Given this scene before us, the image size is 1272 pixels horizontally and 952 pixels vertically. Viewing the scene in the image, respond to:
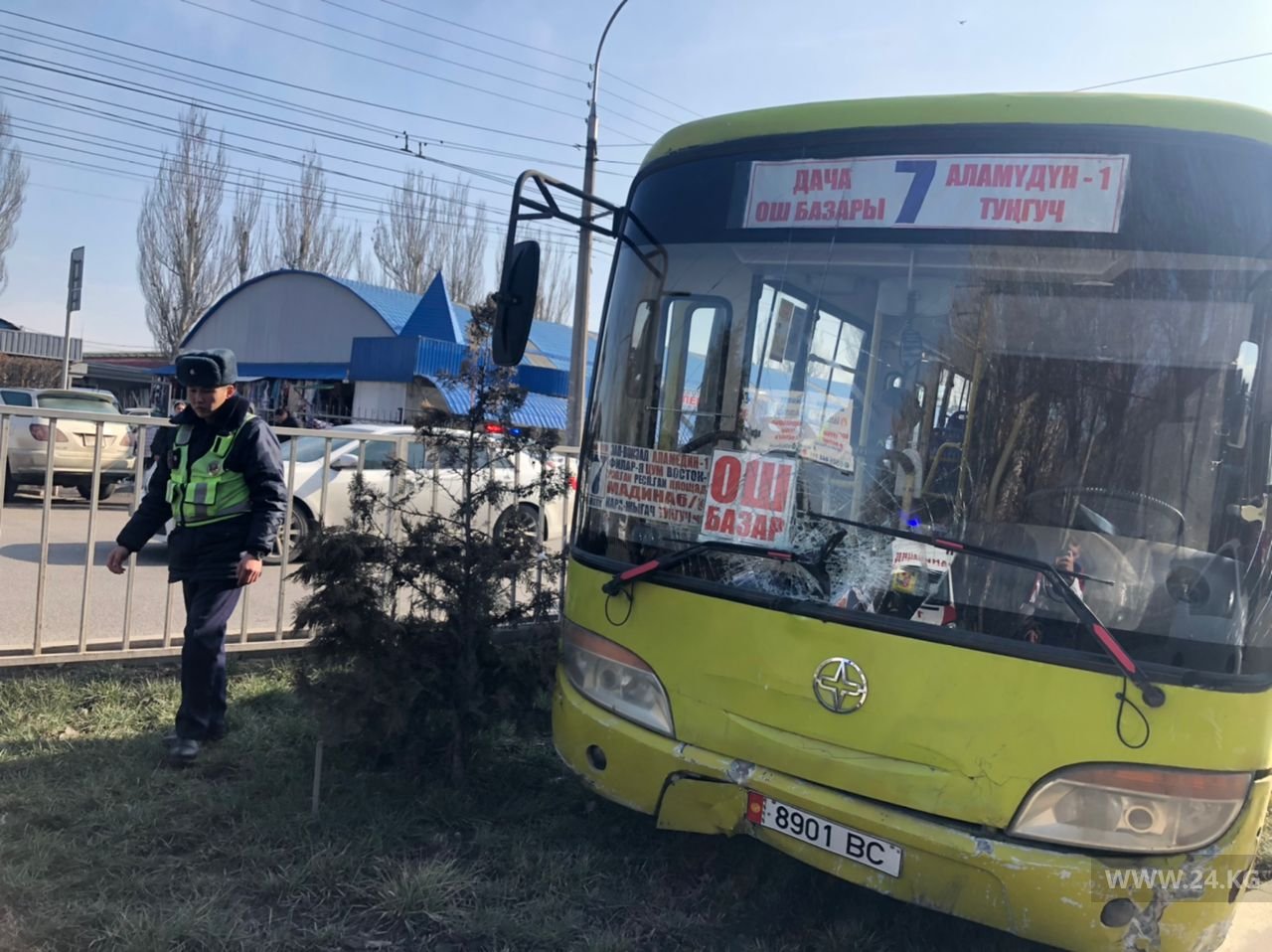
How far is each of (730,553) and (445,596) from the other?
147 cm

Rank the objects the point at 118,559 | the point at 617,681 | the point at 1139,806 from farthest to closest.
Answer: the point at 118,559 < the point at 617,681 < the point at 1139,806

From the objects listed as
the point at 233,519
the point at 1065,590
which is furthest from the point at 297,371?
the point at 1065,590

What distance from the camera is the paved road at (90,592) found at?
18.5 ft

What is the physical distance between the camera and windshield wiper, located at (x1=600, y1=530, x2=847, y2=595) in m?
3.02

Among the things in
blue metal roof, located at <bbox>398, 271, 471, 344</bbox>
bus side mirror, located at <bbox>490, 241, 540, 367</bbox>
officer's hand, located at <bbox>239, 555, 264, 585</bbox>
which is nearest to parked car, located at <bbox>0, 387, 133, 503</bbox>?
officer's hand, located at <bbox>239, 555, 264, 585</bbox>

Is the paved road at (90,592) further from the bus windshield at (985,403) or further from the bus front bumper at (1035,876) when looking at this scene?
the bus front bumper at (1035,876)

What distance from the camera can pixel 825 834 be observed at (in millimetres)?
2924

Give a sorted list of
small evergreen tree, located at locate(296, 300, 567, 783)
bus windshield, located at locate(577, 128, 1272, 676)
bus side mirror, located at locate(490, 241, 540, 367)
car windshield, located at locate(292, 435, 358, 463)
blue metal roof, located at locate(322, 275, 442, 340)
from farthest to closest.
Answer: blue metal roof, located at locate(322, 275, 442, 340) < car windshield, located at locate(292, 435, 358, 463) < small evergreen tree, located at locate(296, 300, 567, 783) < bus side mirror, located at locate(490, 241, 540, 367) < bus windshield, located at locate(577, 128, 1272, 676)

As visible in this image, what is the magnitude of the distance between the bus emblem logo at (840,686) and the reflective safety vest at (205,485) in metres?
2.70

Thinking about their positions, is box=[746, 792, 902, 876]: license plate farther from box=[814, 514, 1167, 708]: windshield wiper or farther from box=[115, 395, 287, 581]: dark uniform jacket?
box=[115, 395, 287, 581]: dark uniform jacket

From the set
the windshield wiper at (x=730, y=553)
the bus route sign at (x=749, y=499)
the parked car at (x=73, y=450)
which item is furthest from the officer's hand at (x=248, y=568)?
the bus route sign at (x=749, y=499)

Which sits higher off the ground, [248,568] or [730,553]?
[730,553]

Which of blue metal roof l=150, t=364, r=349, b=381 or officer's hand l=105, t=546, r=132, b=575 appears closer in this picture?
officer's hand l=105, t=546, r=132, b=575

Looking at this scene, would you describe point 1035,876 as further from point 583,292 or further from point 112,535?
point 583,292
